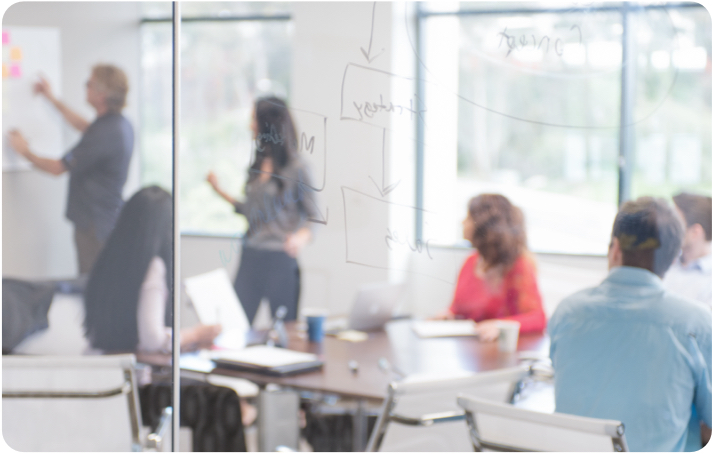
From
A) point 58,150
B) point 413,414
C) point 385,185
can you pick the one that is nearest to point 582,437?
point 413,414

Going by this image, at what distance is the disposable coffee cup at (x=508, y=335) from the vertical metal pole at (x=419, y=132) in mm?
503

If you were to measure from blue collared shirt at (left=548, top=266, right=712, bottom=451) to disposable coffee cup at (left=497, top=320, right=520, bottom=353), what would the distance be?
34cm

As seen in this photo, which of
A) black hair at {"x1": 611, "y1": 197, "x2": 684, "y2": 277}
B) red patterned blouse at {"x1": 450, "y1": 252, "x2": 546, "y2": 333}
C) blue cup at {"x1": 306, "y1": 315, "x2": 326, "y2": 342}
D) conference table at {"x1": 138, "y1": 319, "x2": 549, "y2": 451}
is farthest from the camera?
blue cup at {"x1": 306, "y1": 315, "x2": 326, "y2": 342}

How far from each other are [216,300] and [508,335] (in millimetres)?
851

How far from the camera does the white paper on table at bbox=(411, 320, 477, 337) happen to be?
192 centimetres

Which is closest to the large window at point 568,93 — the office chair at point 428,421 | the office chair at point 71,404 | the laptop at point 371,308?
the laptop at point 371,308

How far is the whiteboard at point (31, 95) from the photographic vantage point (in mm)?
1660

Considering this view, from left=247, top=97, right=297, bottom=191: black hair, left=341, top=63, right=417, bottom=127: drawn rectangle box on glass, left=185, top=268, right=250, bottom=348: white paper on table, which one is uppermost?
left=341, top=63, right=417, bottom=127: drawn rectangle box on glass

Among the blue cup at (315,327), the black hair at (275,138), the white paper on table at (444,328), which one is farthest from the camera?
the blue cup at (315,327)

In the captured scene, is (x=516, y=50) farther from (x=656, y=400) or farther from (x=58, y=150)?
(x=58, y=150)

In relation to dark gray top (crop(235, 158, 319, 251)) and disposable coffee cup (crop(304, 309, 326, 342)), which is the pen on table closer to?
disposable coffee cup (crop(304, 309, 326, 342))

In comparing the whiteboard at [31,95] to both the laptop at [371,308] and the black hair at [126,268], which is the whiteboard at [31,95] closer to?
the black hair at [126,268]

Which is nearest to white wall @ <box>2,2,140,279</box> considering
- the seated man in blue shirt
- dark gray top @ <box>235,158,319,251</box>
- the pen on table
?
dark gray top @ <box>235,158,319,251</box>

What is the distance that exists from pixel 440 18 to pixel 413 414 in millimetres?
973
